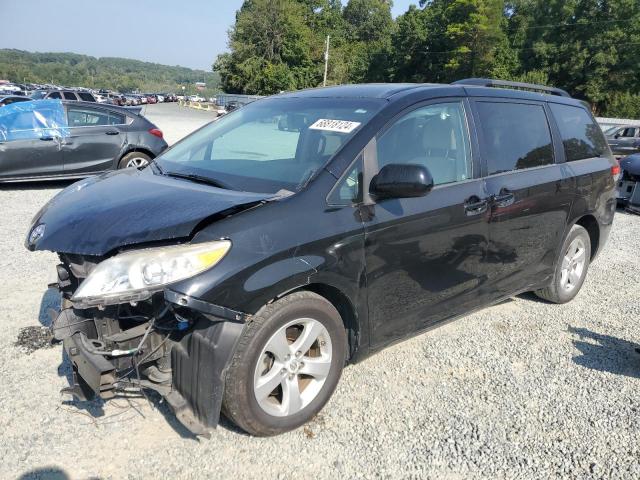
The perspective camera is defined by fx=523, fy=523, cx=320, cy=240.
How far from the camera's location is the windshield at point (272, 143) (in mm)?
2998

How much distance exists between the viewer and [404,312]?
3213 millimetres

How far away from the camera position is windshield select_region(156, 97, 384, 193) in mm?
2998

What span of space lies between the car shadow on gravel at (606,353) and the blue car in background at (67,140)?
785 cm

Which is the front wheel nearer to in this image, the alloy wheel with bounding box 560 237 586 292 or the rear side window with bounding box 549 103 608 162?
the rear side window with bounding box 549 103 608 162

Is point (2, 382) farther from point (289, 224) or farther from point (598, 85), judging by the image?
point (598, 85)

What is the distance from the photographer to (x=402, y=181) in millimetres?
2826

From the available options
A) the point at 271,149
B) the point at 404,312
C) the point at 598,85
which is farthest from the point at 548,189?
the point at 598,85

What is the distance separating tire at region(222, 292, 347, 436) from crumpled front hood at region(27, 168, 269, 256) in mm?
566

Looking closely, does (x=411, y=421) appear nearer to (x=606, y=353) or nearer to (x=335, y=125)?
(x=335, y=125)

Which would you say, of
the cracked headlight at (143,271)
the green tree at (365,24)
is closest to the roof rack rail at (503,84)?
the cracked headlight at (143,271)

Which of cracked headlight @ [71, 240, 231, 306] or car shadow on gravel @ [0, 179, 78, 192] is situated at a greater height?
cracked headlight @ [71, 240, 231, 306]

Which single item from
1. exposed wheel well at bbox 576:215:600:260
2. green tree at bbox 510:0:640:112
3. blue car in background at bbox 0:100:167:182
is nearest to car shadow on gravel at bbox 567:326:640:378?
exposed wheel well at bbox 576:215:600:260

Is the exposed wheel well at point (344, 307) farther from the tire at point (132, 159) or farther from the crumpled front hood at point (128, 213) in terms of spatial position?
the tire at point (132, 159)

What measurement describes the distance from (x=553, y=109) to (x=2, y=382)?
454 centimetres
